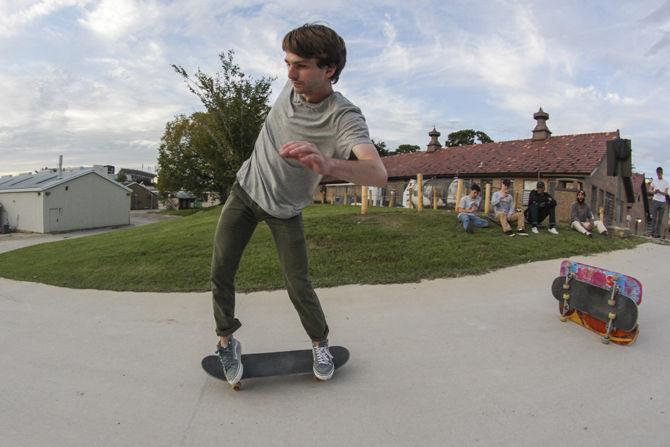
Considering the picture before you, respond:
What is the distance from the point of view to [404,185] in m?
28.9

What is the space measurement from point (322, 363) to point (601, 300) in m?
2.45

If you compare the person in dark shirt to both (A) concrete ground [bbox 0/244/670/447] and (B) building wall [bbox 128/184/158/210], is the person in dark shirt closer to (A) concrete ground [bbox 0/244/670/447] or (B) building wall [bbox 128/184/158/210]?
(A) concrete ground [bbox 0/244/670/447]

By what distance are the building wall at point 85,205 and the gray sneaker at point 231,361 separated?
3247cm

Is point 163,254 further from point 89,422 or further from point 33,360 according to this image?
point 89,422

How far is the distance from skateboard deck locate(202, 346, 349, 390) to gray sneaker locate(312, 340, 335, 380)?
8 cm

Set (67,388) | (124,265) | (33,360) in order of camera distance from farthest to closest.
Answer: (124,265) < (33,360) < (67,388)

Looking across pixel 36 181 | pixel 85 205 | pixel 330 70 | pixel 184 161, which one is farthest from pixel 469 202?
pixel 184 161

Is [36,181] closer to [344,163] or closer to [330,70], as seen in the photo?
[330,70]

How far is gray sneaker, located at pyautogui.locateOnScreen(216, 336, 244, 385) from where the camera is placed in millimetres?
2408

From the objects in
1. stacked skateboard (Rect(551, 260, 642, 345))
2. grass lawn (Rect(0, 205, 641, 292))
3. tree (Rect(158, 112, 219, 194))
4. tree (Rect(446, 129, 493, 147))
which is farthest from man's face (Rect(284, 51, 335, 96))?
tree (Rect(446, 129, 493, 147))

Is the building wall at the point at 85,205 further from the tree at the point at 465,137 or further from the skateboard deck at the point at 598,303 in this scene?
the tree at the point at 465,137

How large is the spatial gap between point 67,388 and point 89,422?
52 cm

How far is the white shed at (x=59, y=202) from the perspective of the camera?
1128 inches

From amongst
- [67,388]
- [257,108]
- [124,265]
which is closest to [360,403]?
[67,388]
